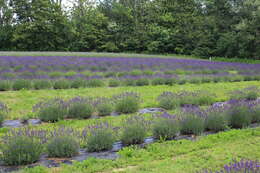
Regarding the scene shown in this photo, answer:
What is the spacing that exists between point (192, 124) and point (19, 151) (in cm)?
281

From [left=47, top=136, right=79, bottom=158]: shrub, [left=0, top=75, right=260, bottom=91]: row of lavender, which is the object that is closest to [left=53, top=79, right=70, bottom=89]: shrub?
[left=0, top=75, right=260, bottom=91]: row of lavender

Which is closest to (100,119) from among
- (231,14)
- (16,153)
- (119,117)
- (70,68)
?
(119,117)

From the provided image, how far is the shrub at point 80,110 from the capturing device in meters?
6.11

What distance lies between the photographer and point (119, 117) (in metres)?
6.23

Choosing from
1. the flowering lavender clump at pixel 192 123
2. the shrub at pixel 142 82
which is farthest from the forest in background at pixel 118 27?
the flowering lavender clump at pixel 192 123

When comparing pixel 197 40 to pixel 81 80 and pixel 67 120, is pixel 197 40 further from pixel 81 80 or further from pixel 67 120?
pixel 67 120

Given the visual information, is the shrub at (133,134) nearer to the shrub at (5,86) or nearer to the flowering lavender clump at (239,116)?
the flowering lavender clump at (239,116)

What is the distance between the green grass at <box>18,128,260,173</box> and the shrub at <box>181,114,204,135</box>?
0.21 metres

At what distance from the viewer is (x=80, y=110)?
6.11m

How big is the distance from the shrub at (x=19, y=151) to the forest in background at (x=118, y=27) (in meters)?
28.8

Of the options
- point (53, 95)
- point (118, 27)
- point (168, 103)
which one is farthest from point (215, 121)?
point (118, 27)

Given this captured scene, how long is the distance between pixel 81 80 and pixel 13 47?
2718 cm

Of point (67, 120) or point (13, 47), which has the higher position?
point (13, 47)

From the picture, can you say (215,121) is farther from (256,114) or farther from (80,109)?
(80,109)
